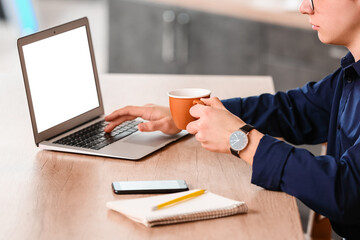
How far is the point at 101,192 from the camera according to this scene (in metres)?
1.09

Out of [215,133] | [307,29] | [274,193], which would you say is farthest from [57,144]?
[307,29]

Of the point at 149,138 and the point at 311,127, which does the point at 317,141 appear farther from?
the point at 149,138

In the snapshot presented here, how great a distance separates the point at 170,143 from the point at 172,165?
6.0 inches

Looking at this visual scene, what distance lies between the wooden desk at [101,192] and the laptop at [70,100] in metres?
0.04

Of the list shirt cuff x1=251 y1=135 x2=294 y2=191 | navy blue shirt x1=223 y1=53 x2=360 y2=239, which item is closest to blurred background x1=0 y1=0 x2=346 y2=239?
navy blue shirt x1=223 y1=53 x2=360 y2=239

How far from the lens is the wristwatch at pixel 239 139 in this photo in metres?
1.13

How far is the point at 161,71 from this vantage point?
12.4 ft

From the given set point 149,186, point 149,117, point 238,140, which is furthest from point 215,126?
point 149,117

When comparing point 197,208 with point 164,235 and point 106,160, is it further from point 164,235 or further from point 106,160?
point 106,160

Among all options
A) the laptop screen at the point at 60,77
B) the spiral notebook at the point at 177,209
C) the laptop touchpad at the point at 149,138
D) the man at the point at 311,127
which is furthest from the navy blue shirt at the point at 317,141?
the laptop screen at the point at 60,77

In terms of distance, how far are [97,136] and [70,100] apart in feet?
0.41

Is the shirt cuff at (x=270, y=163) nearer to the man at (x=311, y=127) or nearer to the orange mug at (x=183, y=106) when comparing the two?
the man at (x=311, y=127)

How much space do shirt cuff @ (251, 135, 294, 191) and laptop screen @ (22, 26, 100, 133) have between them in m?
0.54

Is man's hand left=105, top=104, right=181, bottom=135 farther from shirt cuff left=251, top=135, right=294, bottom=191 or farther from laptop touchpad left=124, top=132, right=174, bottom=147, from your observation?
shirt cuff left=251, top=135, right=294, bottom=191
